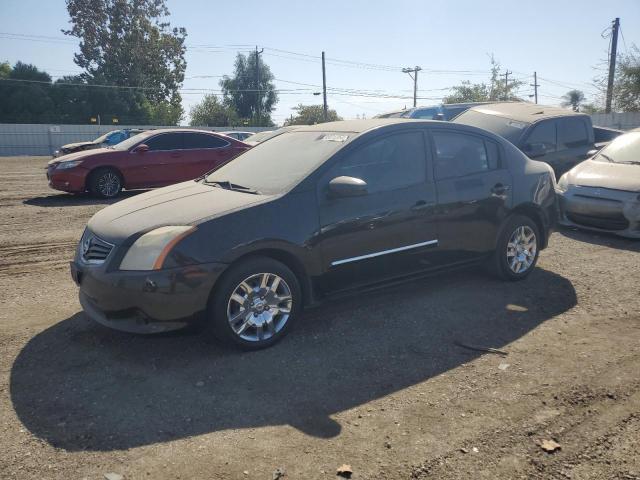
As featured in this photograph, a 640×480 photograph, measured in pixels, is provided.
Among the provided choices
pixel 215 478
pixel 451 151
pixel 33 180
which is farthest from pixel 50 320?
pixel 33 180

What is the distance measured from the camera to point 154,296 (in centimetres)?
379

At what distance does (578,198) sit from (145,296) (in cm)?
668

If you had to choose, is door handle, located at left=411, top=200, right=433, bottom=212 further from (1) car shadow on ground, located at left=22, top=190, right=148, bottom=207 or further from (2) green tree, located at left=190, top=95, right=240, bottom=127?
(2) green tree, located at left=190, top=95, right=240, bottom=127

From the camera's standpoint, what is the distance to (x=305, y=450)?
2941mm

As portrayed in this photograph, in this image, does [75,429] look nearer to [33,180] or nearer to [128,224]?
[128,224]

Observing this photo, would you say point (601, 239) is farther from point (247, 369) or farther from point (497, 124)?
point (247, 369)

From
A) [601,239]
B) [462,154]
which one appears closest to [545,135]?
[601,239]

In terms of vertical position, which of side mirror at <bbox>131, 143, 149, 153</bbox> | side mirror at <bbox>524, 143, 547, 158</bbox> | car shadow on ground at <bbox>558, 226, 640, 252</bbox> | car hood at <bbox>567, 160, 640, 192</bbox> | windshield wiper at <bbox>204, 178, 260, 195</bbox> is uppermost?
side mirror at <bbox>131, 143, 149, 153</bbox>

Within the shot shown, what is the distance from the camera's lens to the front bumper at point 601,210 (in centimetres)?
750

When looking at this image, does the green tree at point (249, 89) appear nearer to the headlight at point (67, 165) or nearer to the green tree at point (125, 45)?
the green tree at point (125, 45)

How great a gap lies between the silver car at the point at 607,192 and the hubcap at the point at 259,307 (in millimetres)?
5555

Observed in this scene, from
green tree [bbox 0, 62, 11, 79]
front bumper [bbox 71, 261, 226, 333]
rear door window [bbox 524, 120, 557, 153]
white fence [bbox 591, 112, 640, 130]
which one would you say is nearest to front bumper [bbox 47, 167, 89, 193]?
front bumper [bbox 71, 261, 226, 333]

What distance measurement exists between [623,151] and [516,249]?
13.9 feet

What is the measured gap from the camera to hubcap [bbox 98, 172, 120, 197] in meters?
11.7
